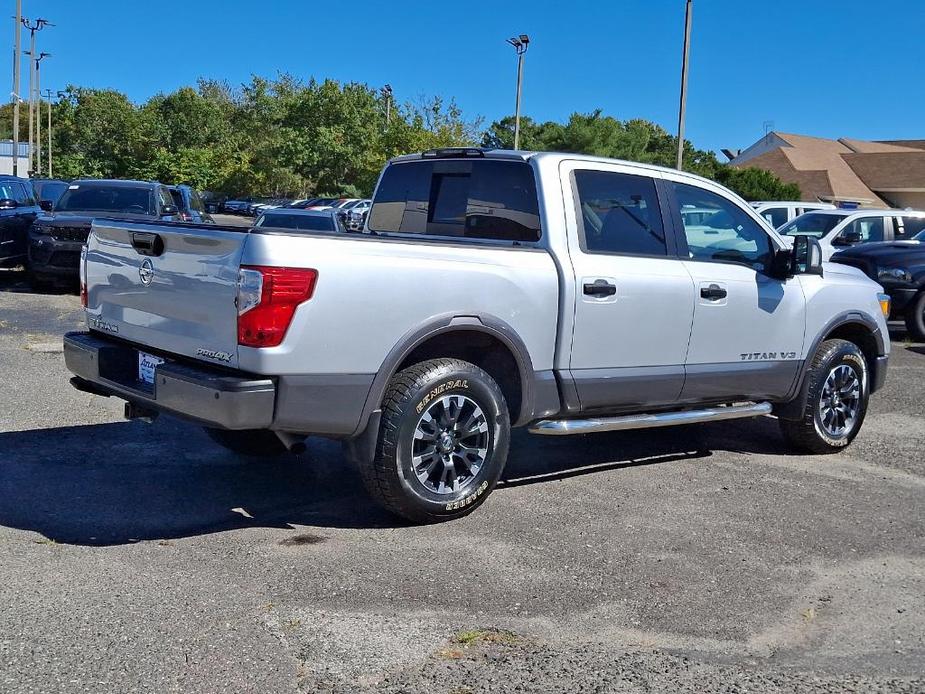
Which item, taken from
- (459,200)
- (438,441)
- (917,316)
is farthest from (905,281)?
(438,441)

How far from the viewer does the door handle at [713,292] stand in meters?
6.48

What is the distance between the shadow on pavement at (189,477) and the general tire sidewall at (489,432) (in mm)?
303

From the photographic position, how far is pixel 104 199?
15.5 metres

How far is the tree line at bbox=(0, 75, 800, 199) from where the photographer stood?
63594mm

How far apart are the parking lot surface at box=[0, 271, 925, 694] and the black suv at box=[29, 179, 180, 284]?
7725 mm

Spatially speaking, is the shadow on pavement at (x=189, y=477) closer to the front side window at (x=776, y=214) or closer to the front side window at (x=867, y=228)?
the front side window at (x=867, y=228)

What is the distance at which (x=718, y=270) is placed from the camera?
6.65 meters

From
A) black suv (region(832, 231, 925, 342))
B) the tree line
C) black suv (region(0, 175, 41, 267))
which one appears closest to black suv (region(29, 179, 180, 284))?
black suv (region(0, 175, 41, 267))

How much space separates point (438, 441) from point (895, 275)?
11.0 metres

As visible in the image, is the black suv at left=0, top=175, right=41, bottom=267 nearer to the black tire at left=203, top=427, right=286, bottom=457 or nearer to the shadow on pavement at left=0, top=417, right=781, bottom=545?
the shadow on pavement at left=0, top=417, right=781, bottom=545

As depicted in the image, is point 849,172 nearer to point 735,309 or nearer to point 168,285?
point 735,309

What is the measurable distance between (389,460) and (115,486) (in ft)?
5.94

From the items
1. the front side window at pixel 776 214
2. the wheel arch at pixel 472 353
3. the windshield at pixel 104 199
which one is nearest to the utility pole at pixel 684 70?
the front side window at pixel 776 214

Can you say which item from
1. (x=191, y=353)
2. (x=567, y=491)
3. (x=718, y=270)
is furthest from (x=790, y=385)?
(x=191, y=353)
